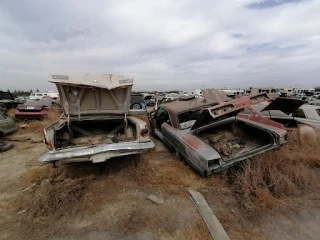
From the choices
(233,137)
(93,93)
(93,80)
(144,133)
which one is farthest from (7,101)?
(233,137)

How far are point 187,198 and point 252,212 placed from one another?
0.98 m

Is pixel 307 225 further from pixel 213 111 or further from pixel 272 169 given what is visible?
pixel 213 111

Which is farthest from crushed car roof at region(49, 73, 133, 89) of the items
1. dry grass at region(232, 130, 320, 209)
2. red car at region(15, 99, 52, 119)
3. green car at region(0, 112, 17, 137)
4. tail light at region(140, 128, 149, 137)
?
red car at region(15, 99, 52, 119)

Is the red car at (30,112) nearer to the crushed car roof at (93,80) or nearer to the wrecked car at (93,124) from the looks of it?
the wrecked car at (93,124)

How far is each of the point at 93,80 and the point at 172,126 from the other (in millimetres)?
2382

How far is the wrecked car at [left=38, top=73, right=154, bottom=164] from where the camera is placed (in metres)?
3.87

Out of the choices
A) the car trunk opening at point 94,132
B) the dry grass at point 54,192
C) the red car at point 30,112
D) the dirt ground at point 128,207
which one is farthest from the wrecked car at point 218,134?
the red car at point 30,112

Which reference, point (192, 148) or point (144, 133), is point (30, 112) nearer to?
point (144, 133)

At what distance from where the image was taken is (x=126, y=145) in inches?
159

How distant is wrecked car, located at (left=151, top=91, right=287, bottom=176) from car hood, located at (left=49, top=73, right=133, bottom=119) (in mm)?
1551

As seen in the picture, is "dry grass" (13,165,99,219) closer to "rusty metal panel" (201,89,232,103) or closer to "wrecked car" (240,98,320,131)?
"rusty metal panel" (201,89,232,103)

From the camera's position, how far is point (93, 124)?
595 centimetres

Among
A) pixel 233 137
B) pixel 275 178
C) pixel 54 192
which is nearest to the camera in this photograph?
pixel 54 192

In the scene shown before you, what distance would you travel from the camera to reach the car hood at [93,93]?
4.30 m
